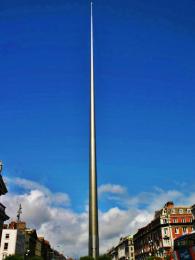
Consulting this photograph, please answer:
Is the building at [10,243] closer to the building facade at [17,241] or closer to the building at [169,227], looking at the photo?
the building facade at [17,241]

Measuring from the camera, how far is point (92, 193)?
20641 mm

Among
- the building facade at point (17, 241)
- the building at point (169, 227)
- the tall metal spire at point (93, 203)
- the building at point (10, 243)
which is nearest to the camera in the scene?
the tall metal spire at point (93, 203)

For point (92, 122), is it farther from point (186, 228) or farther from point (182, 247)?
point (186, 228)

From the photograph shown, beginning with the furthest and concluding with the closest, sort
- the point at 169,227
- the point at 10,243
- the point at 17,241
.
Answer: the point at 17,241 < the point at 10,243 < the point at 169,227

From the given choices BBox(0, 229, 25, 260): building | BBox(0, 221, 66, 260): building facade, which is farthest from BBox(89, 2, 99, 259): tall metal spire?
BBox(0, 229, 25, 260): building

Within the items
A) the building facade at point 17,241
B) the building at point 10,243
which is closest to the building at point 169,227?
the building facade at point 17,241

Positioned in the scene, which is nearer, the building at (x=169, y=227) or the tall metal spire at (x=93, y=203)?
the tall metal spire at (x=93, y=203)

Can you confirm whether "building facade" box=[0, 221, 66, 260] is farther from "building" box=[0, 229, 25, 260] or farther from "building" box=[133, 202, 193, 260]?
"building" box=[133, 202, 193, 260]

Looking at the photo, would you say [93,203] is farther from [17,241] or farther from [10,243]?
[17,241]

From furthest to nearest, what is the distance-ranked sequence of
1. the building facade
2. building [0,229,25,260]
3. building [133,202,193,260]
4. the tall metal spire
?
the building facade
building [0,229,25,260]
building [133,202,193,260]
the tall metal spire

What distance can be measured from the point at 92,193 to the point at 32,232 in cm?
14010

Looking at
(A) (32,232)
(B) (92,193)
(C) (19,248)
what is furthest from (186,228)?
(B) (92,193)

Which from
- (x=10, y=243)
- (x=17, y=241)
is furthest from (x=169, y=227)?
(x=10, y=243)

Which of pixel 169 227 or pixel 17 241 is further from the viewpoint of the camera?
pixel 17 241
